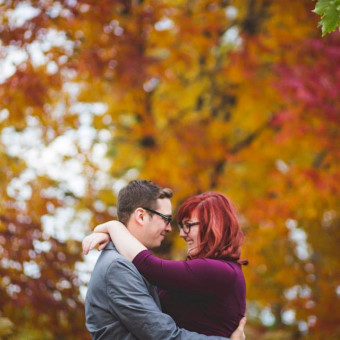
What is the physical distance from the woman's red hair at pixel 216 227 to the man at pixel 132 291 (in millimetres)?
195

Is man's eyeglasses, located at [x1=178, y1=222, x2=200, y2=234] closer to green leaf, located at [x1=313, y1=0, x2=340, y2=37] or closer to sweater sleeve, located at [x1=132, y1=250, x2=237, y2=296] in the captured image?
sweater sleeve, located at [x1=132, y1=250, x2=237, y2=296]

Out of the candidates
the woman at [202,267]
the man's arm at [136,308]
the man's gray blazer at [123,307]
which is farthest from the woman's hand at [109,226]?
the man's arm at [136,308]

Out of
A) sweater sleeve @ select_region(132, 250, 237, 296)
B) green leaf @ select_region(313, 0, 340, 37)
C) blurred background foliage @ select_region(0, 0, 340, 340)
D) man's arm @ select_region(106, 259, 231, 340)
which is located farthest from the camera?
blurred background foliage @ select_region(0, 0, 340, 340)

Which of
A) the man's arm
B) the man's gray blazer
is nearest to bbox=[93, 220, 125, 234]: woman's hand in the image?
the man's gray blazer

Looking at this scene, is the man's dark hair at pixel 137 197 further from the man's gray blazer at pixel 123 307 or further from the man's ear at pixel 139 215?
the man's gray blazer at pixel 123 307

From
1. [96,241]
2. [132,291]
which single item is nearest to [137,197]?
[96,241]

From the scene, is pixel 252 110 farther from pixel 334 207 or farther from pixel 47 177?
pixel 47 177

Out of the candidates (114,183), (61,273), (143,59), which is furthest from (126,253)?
(114,183)

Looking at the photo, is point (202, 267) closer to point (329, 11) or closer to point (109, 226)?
point (109, 226)

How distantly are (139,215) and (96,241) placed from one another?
0.29 m

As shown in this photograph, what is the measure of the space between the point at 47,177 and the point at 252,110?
11.1 feet

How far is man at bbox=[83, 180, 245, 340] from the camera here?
9.84 feet

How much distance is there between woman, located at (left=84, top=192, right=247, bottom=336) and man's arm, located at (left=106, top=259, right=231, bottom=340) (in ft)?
0.36

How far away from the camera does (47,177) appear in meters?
8.49
